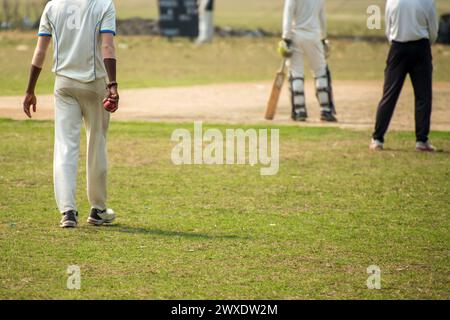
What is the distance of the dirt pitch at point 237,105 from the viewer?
51.8 ft

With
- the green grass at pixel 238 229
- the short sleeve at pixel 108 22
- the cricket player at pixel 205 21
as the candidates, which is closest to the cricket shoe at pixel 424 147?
the green grass at pixel 238 229

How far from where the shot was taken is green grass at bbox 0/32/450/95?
74.2ft

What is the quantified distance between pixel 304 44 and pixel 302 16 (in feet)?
1.35

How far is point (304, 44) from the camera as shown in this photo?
15.1 m

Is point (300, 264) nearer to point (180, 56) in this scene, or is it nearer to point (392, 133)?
point (392, 133)

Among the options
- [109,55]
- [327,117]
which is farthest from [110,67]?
[327,117]

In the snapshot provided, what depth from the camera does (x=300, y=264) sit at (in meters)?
7.34

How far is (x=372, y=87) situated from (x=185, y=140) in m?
8.11

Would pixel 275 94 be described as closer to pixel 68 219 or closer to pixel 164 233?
pixel 164 233

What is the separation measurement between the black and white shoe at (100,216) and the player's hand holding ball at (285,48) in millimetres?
6915

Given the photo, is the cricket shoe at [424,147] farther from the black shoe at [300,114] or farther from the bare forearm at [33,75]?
the bare forearm at [33,75]
